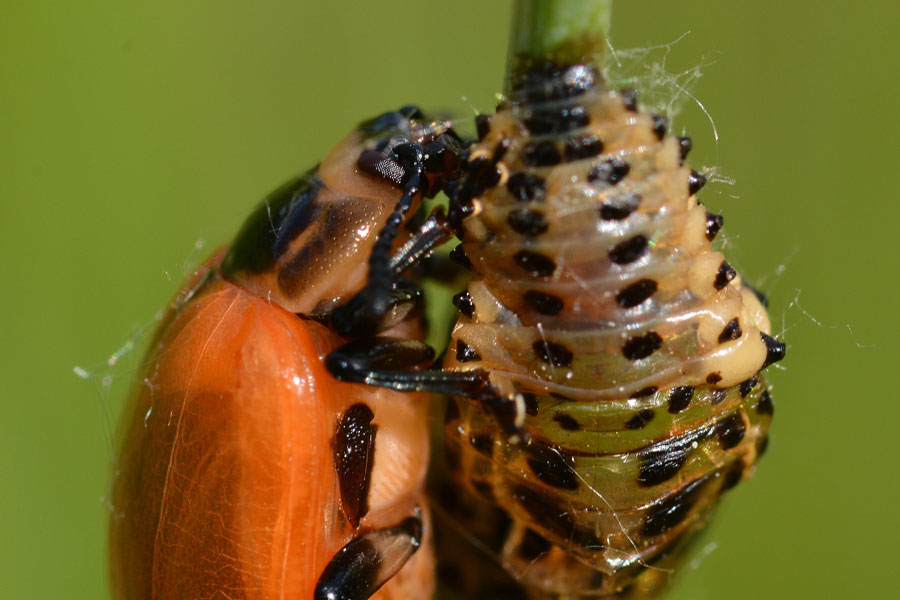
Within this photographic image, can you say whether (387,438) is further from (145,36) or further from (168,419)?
(145,36)

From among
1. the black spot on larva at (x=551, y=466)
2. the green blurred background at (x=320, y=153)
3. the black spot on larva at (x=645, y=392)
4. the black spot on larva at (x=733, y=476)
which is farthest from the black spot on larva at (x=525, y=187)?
the green blurred background at (x=320, y=153)

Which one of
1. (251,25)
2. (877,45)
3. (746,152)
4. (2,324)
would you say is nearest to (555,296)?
(2,324)

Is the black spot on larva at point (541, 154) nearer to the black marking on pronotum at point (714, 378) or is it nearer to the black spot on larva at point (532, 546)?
the black marking on pronotum at point (714, 378)

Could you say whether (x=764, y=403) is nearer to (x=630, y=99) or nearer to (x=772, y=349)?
(x=772, y=349)

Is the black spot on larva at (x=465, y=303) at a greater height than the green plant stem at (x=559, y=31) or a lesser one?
lesser

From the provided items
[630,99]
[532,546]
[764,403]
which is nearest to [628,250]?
[630,99]

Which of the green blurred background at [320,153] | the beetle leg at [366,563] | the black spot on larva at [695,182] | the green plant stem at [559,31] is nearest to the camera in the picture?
the green plant stem at [559,31]
